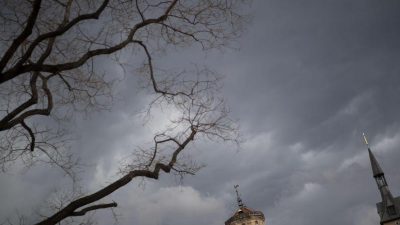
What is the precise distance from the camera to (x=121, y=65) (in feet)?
33.0

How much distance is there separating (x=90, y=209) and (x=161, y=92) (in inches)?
142

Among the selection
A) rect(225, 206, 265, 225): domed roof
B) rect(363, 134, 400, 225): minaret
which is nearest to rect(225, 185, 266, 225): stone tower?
rect(225, 206, 265, 225): domed roof

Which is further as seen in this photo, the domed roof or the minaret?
the minaret

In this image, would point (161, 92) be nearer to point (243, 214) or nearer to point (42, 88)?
point (42, 88)

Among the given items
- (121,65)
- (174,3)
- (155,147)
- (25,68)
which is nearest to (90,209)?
(155,147)

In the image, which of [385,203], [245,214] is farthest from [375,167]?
[245,214]

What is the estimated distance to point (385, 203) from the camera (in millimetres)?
79375

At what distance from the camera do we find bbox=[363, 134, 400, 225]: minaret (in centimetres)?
7694

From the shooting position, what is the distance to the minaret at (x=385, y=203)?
76.9 m

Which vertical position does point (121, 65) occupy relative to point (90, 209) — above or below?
above

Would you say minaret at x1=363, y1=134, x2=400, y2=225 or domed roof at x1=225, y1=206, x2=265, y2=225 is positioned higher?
minaret at x1=363, y1=134, x2=400, y2=225

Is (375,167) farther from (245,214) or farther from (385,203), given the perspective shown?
(245,214)

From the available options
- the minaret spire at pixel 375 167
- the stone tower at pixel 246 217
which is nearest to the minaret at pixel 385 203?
the minaret spire at pixel 375 167

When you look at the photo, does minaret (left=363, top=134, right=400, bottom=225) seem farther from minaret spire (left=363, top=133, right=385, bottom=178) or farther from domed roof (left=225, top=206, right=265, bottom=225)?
domed roof (left=225, top=206, right=265, bottom=225)
